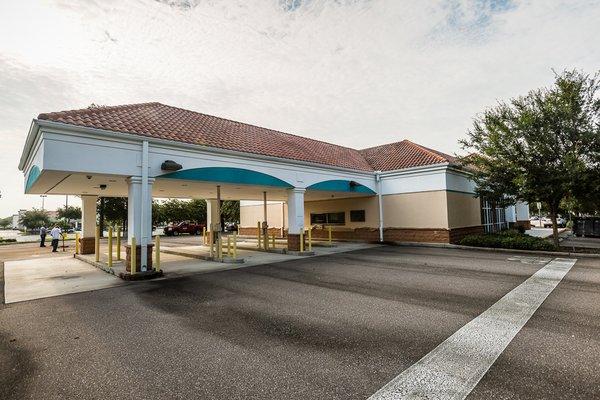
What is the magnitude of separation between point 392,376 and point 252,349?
200 centimetres

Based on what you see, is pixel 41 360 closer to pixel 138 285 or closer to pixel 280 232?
pixel 138 285

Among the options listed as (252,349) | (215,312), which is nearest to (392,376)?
(252,349)

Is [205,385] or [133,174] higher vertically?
[133,174]

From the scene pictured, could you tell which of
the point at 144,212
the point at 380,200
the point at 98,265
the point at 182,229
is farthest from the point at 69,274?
the point at 182,229

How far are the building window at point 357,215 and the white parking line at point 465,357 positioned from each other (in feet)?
47.0

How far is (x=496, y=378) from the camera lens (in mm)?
3518

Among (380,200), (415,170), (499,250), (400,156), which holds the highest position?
(400,156)

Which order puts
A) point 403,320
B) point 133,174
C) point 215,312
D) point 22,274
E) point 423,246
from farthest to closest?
point 423,246 → point 22,274 → point 133,174 → point 215,312 → point 403,320

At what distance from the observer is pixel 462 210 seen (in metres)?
19.0

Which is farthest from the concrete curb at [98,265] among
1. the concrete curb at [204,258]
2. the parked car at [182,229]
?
the parked car at [182,229]

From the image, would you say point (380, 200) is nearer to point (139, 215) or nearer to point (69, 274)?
point (139, 215)

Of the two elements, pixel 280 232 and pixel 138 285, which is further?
pixel 280 232

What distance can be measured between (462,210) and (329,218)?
29.8 feet

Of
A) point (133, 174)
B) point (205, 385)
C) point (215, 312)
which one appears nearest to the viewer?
point (205, 385)
